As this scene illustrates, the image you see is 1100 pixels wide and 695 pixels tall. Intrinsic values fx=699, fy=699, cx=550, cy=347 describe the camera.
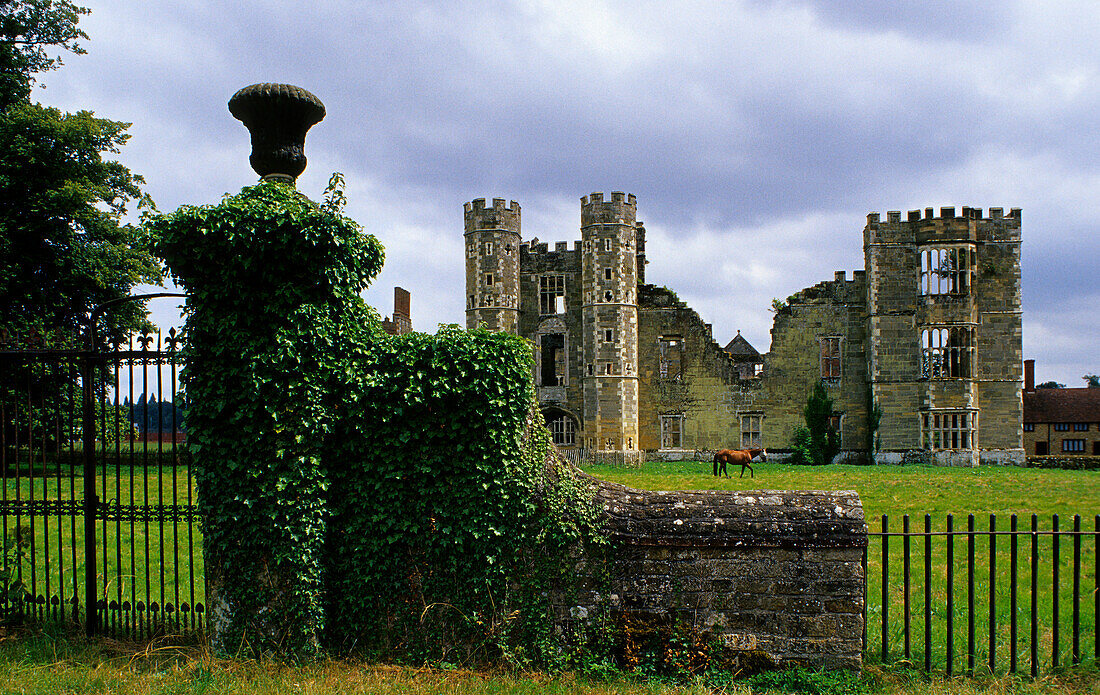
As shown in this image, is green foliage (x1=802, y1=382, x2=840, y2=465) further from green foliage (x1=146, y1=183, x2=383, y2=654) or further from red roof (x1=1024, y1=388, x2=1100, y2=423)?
green foliage (x1=146, y1=183, x2=383, y2=654)

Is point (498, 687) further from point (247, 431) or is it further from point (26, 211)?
point (26, 211)

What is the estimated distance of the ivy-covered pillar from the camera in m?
5.52

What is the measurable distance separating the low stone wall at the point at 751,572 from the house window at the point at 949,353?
2915 cm

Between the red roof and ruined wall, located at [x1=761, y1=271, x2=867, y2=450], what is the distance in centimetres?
2680

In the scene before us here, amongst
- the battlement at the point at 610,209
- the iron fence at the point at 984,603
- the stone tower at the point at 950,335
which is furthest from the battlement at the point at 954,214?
the iron fence at the point at 984,603

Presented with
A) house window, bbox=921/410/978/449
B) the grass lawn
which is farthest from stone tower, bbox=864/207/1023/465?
the grass lawn

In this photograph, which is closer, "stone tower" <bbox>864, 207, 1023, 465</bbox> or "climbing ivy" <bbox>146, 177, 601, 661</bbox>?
"climbing ivy" <bbox>146, 177, 601, 661</bbox>

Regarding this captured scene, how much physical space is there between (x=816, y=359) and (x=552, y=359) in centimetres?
1251

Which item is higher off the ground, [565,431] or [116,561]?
[116,561]

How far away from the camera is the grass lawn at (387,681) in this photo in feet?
16.5

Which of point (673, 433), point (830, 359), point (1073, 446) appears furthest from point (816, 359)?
point (1073, 446)

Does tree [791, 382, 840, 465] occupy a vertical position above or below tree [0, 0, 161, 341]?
below

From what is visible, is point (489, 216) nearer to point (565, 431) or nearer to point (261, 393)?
point (565, 431)

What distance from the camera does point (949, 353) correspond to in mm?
30812
